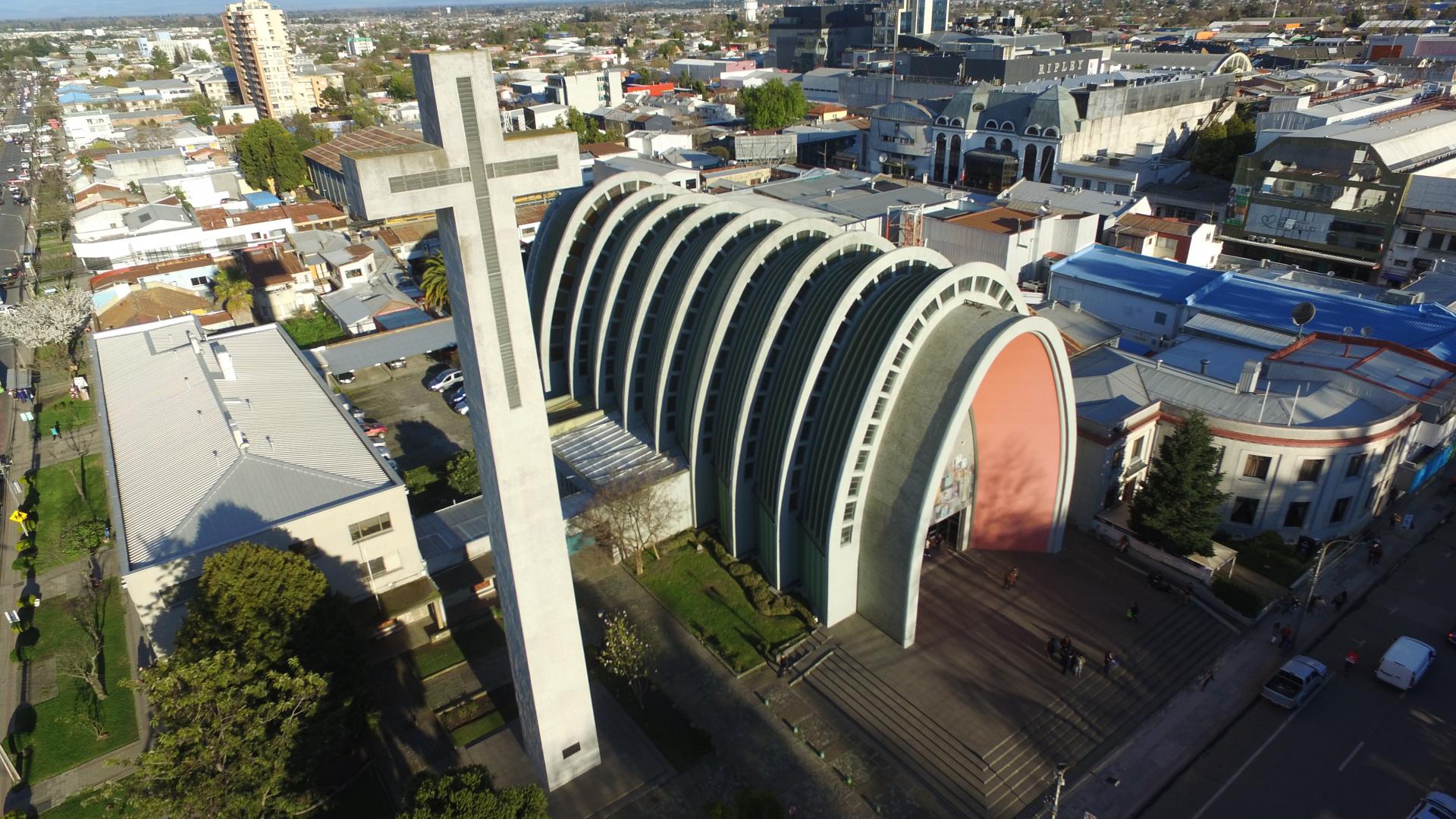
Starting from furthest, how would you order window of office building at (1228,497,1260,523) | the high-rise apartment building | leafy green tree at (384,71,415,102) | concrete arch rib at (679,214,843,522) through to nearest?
leafy green tree at (384,71,415,102), the high-rise apartment building, window of office building at (1228,497,1260,523), concrete arch rib at (679,214,843,522)

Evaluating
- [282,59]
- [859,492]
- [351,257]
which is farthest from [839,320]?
[282,59]

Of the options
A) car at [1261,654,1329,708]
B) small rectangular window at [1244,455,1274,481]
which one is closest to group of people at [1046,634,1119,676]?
car at [1261,654,1329,708]

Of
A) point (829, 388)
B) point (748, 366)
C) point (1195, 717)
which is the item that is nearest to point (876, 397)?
point (829, 388)

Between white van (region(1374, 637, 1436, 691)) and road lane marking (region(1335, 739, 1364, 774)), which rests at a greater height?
white van (region(1374, 637, 1436, 691))

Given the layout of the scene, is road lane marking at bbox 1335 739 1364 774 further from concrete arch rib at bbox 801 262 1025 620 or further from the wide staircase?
concrete arch rib at bbox 801 262 1025 620

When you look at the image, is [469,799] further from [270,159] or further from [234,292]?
[270,159]
